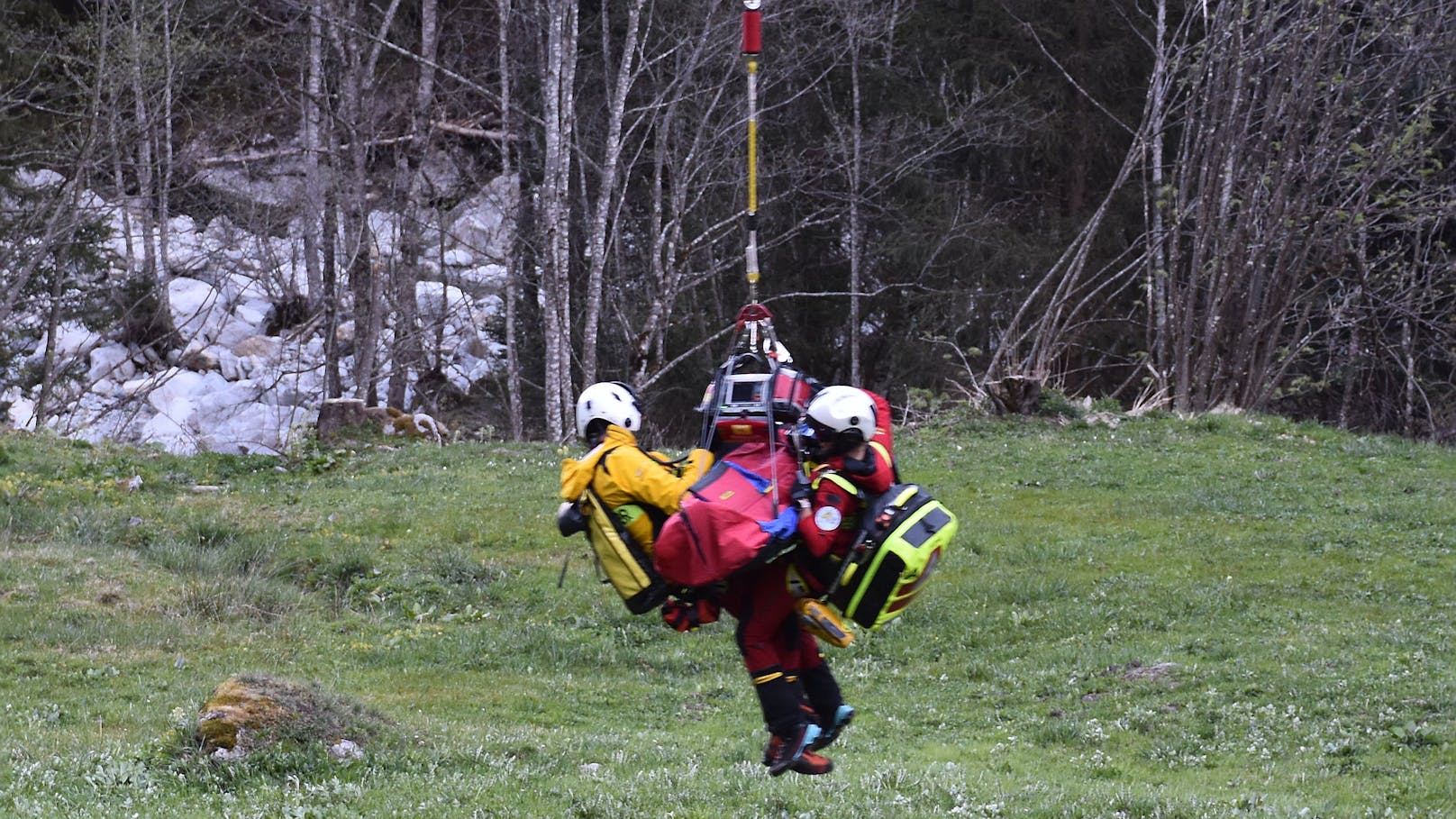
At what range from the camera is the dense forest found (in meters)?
23.9

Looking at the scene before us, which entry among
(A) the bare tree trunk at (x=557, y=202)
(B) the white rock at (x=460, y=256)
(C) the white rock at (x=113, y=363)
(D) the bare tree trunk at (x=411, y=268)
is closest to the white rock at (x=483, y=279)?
(B) the white rock at (x=460, y=256)

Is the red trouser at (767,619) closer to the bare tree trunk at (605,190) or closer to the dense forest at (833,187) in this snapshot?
the dense forest at (833,187)

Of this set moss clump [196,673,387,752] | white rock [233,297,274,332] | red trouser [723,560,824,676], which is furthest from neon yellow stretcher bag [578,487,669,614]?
white rock [233,297,274,332]

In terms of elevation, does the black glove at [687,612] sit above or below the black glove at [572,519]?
below

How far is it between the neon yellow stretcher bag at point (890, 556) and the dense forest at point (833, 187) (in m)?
16.9

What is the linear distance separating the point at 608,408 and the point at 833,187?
26.5 metres

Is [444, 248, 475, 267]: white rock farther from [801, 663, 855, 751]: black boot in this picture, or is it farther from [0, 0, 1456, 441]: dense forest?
[801, 663, 855, 751]: black boot

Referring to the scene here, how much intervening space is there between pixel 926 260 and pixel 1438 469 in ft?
44.6

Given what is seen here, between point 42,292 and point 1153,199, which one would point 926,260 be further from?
point 42,292

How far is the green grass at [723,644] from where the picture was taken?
8.68 metres

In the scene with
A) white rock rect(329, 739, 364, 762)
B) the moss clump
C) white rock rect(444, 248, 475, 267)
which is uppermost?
white rock rect(444, 248, 475, 267)

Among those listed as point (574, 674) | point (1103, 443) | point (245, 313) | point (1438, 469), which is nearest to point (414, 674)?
point (574, 674)

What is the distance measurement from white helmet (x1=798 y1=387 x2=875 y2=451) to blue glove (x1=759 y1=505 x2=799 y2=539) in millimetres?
381

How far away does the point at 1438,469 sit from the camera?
19.4m
